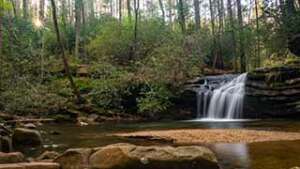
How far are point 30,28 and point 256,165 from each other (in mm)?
28667

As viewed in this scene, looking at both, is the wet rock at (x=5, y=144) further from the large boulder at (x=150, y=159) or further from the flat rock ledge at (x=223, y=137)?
the large boulder at (x=150, y=159)

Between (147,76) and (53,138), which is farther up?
(147,76)

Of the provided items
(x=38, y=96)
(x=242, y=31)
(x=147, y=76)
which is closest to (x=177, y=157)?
(x=38, y=96)

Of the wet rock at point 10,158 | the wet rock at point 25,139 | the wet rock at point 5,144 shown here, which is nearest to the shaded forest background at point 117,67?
the wet rock at point 25,139

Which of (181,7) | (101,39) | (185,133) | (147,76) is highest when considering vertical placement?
(181,7)

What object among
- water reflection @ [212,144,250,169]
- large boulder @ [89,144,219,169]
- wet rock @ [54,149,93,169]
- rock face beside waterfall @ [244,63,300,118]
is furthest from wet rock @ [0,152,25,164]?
rock face beside waterfall @ [244,63,300,118]

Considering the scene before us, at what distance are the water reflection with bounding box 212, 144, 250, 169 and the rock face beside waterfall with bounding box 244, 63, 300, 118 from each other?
12.5m

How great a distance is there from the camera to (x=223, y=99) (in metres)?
26.5

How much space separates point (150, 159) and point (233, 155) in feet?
9.88

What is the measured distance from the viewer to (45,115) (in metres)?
23.2

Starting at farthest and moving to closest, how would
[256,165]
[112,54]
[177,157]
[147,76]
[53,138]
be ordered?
[112,54] → [147,76] → [53,138] → [256,165] → [177,157]

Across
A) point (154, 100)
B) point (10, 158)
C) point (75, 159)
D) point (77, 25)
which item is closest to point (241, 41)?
point (77, 25)

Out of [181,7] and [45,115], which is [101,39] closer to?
[181,7]

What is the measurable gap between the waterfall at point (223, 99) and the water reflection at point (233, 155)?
13.3m
